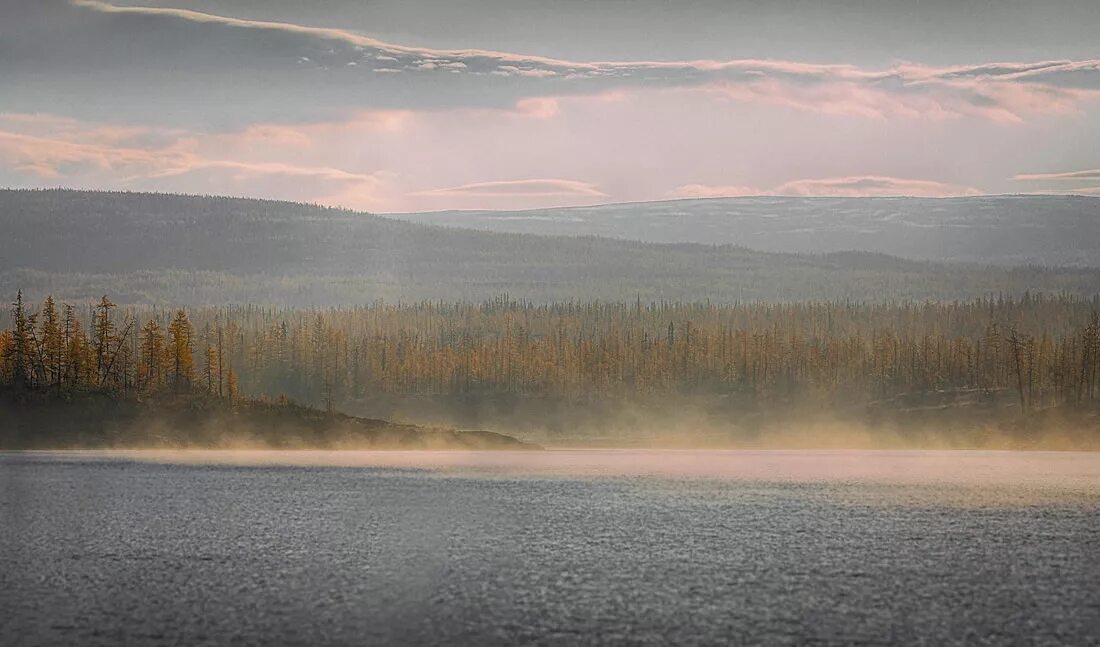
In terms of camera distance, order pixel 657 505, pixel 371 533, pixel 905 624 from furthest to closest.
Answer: pixel 657 505
pixel 371 533
pixel 905 624

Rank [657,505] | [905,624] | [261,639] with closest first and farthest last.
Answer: [261,639]
[905,624]
[657,505]

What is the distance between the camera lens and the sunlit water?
6488 cm

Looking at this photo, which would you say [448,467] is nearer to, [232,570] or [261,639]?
[232,570]

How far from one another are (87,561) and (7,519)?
27963mm

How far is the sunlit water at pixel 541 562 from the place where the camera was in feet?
213

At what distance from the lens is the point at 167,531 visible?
10375 centimetres

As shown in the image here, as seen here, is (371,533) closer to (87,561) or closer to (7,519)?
(87,561)

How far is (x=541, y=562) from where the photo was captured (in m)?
86.9

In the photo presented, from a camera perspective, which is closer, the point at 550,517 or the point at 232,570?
the point at 232,570

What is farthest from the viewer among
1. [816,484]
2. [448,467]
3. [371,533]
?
[448,467]

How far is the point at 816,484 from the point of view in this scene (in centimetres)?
15738

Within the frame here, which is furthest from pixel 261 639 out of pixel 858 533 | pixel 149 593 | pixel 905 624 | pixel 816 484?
pixel 816 484

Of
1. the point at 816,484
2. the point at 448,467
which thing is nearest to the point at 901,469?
the point at 816,484

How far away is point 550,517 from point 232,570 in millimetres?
36099
